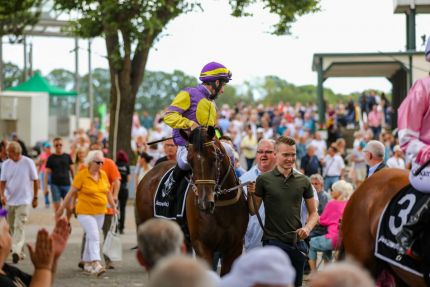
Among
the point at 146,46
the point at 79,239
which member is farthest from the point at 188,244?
the point at 146,46

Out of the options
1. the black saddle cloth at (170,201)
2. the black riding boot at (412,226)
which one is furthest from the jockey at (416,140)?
the black saddle cloth at (170,201)

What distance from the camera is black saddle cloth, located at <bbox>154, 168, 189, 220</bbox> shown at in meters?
12.8

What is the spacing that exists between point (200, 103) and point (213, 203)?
5.06ft

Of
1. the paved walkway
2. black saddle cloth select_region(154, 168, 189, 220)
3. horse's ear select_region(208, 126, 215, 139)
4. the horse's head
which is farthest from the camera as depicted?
the paved walkway

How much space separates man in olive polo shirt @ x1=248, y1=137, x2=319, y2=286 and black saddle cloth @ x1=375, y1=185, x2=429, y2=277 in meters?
1.32

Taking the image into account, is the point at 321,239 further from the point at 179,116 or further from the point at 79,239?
the point at 79,239

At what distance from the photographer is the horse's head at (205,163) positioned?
37.0ft

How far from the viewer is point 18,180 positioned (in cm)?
1872

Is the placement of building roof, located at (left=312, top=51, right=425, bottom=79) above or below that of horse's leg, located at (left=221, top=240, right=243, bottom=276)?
above

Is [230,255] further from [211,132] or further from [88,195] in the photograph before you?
[88,195]

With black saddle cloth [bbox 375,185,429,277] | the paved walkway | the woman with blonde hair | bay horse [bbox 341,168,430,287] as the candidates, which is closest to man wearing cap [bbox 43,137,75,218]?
the paved walkway

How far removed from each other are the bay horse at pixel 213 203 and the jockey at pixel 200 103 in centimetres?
49

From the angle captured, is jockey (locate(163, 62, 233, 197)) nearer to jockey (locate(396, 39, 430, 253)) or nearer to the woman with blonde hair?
the woman with blonde hair

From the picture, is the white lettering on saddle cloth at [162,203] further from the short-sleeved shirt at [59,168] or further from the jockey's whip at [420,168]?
the short-sleeved shirt at [59,168]
